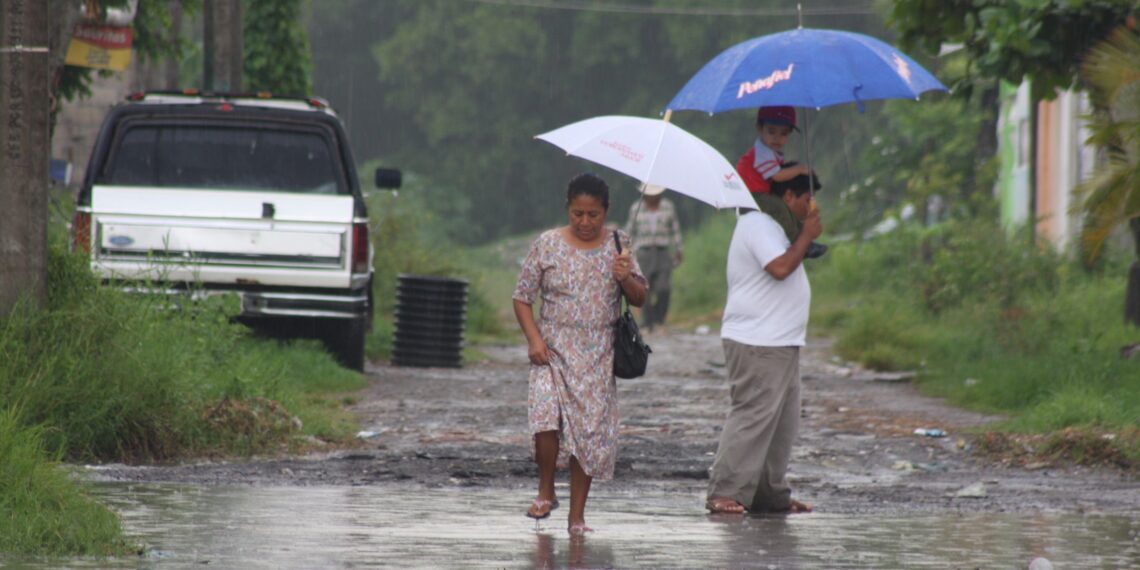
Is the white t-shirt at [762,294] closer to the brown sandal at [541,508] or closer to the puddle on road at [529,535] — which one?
the puddle on road at [529,535]

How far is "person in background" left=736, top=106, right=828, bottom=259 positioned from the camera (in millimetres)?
8703

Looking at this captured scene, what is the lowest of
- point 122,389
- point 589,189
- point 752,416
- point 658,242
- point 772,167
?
point 122,389

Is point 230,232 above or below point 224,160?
below

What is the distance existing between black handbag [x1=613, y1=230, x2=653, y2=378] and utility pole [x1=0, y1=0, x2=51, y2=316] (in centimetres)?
316

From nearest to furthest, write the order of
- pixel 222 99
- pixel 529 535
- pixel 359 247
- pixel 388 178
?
pixel 529 535 → pixel 359 247 → pixel 222 99 → pixel 388 178

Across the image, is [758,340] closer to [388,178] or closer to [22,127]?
[22,127]

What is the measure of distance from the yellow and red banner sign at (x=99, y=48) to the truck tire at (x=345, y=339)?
332cm

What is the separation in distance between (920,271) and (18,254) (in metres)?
15.1

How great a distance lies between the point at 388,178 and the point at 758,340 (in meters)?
8.43

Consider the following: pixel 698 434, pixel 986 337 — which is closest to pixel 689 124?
pixel 986 337

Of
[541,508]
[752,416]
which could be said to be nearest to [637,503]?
[752,416]

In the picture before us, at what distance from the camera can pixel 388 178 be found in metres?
16.6

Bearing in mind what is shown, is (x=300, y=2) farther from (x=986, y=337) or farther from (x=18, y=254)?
(x=18, y=254)

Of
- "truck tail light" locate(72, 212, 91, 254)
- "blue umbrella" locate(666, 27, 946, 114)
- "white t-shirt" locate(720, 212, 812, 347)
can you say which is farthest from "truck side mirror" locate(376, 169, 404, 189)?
"white t-shirt" locate(720, 212, 812, 347)
